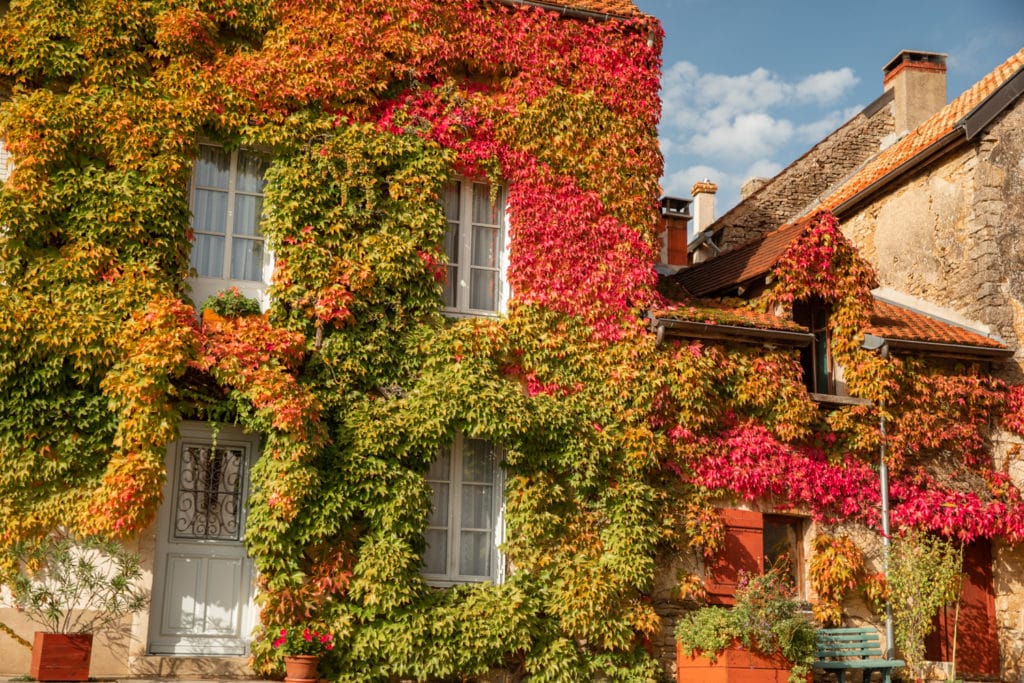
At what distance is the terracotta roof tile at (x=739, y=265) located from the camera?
12.8 meters

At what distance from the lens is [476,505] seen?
11273mm

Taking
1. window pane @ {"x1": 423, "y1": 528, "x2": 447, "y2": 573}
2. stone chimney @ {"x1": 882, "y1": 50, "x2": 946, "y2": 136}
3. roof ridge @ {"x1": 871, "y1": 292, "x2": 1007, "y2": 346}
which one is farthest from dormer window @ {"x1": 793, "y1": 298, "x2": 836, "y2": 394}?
stone chimney @ {"x1": 882, "y1": 50, "x2": 946, "y2": 136}

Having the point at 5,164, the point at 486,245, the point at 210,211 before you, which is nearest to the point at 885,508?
the point at 486,245

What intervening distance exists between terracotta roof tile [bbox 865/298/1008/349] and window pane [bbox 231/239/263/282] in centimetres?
721

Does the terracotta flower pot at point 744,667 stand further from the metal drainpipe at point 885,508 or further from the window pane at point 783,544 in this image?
the metal drainpipe at point 885,508

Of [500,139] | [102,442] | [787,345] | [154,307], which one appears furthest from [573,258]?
[102,442]

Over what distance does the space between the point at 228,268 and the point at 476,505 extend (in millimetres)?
3658

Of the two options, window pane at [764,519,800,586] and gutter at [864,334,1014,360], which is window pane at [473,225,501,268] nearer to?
window pane at [764,519,800,586]

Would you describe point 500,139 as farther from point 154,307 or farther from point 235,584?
point 235,584

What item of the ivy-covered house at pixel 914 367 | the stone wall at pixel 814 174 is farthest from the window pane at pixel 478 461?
the stone wall at pixel 814 174

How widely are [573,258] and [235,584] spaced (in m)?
5.04

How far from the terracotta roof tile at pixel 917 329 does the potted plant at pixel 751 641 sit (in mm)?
3888

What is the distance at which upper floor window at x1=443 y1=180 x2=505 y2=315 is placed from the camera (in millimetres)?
11789

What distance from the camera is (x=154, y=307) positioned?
1019cm
